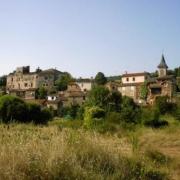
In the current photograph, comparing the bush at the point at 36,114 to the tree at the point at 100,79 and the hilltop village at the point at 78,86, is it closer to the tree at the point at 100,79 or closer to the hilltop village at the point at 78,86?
the hilltop village at the point at 78,86

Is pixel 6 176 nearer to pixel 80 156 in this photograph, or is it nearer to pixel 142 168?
pixel 80 156

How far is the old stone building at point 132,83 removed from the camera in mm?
85688

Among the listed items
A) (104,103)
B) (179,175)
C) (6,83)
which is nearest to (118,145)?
(179,175)

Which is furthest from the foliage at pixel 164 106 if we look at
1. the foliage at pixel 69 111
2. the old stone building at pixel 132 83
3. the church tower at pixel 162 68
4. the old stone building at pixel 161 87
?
the church tower at pixel 162 68

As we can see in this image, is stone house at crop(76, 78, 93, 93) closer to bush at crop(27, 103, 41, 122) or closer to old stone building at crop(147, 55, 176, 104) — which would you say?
old stone building at crop(147, 55, 176, 104)

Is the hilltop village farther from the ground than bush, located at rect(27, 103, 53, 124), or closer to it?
farther from the ground

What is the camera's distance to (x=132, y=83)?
8781 cm

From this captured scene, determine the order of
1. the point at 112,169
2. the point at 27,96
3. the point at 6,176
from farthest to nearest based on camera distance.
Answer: the point at 27,96
the point at 112,169
the point at 6,176

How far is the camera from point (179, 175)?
8258mm

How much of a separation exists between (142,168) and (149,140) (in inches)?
358

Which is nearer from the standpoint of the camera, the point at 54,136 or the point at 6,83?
the point at 54,136

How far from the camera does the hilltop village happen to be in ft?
258

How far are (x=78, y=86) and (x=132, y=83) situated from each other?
13.9 meters

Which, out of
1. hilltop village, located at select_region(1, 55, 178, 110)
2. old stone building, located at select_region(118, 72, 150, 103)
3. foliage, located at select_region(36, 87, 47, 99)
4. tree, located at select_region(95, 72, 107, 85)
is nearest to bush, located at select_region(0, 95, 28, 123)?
hilltop village, located at select_region(1, 55, 178, 110)
